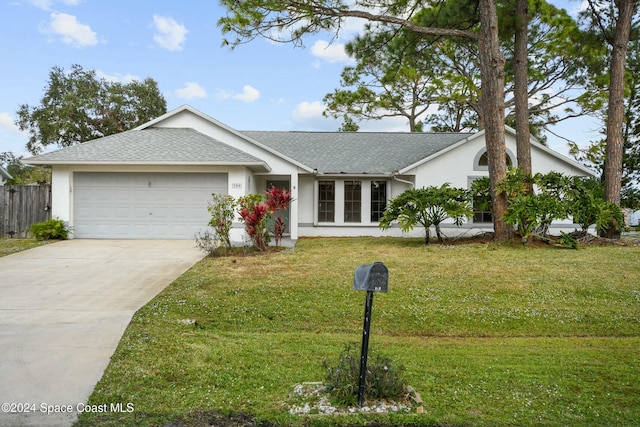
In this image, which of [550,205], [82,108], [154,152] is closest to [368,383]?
[550,205]

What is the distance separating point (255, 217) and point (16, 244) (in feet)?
24.9

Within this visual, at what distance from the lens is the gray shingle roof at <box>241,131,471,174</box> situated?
63.0 ft

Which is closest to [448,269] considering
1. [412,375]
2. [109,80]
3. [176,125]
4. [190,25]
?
[412,375]

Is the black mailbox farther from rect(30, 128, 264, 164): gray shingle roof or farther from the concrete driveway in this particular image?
rect(30, 128, 264, 164): gray shingle roof

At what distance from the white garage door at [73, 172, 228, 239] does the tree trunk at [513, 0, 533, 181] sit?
991cm

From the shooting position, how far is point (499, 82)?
46.0 feet

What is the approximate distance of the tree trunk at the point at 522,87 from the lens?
15641mm

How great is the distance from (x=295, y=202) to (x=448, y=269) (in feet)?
26.1

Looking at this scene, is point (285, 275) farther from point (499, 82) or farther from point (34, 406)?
point (499, 82)

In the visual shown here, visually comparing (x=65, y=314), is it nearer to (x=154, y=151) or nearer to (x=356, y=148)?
(x=154, y=151)

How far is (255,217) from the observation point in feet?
40.9

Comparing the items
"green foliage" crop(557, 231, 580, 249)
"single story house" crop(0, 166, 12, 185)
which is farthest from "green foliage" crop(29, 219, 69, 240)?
"green foliage" crop(557, 231, 580, 249)

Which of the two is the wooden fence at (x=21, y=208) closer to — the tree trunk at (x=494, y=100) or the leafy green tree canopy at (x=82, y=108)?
the tree trunk at (x=494, y=100)

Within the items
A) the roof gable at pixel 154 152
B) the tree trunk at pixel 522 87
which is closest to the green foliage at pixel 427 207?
the tree trunk at pixel 522 87
